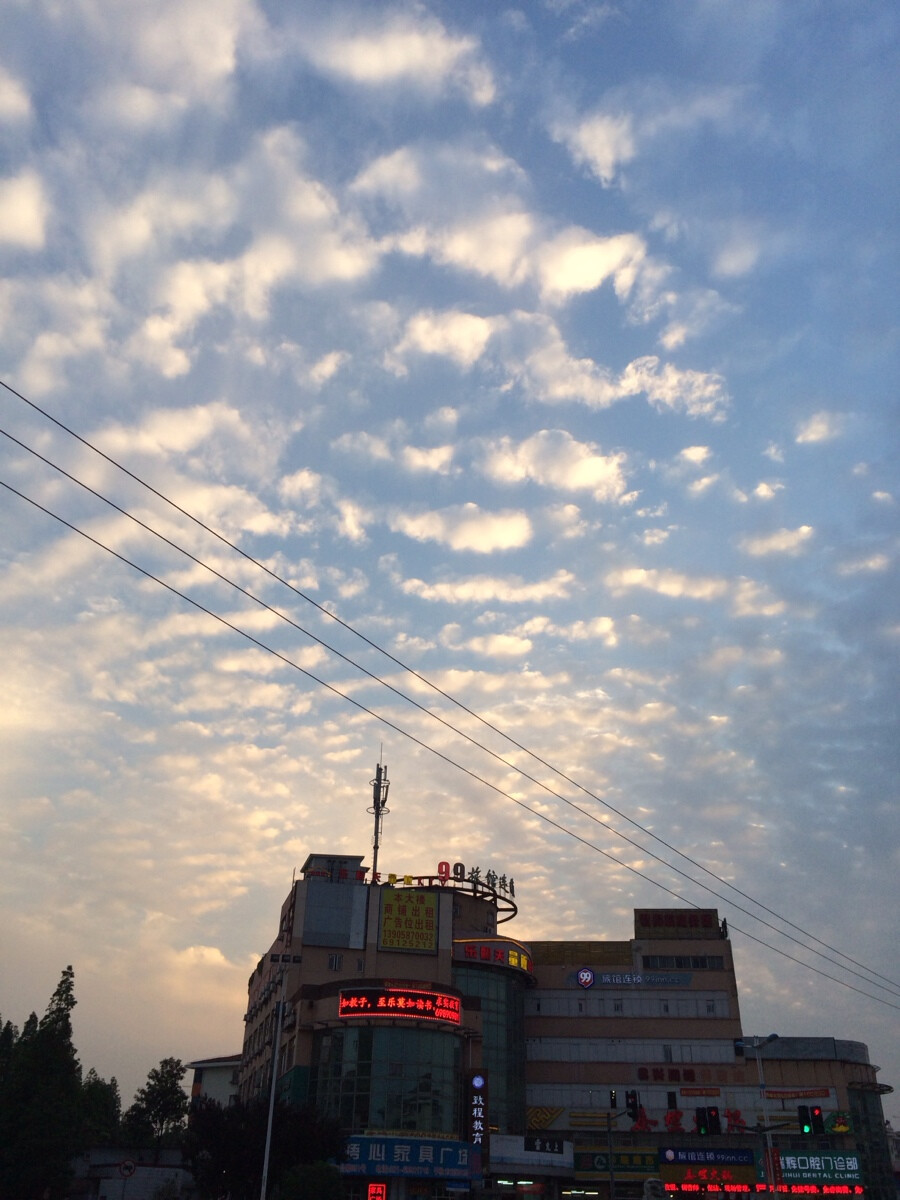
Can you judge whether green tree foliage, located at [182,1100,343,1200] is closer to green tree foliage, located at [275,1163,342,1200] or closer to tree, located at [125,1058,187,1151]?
green tree foliage, located at [275,1163,342,1200]

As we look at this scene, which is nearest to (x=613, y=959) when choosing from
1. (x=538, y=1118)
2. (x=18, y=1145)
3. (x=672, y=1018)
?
(x=672, y=1018)

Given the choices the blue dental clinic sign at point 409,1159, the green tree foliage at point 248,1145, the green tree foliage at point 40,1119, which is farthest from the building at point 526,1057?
the green tree foliage at point 40,1119

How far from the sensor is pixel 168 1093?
105875 millimetres

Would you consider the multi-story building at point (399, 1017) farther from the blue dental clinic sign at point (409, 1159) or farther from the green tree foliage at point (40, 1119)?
the green tree foliage at point (40, 1119)

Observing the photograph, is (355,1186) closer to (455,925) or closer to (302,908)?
(302,908)

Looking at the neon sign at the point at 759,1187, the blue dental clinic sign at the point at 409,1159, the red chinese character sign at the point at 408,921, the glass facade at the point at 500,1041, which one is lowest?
the neon sign at the point at 759,1187

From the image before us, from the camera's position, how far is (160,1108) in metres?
104

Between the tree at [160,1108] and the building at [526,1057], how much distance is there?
47.4ft

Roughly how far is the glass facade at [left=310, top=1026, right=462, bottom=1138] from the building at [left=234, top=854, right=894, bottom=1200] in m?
0.11

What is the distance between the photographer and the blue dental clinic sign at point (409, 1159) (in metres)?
55.3

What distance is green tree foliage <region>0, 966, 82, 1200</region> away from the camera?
55.8 m

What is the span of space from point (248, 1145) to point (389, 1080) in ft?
41.4

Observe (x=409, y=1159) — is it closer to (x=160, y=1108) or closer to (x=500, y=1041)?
(x=500, y=1041)

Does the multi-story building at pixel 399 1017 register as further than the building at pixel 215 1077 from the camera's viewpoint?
No
